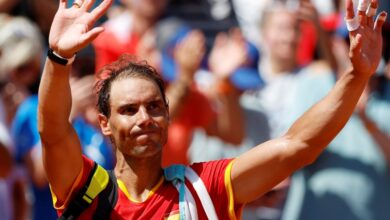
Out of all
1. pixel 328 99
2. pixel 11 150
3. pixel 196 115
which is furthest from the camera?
pixel 196 115

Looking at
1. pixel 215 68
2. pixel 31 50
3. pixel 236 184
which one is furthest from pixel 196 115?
pixel 236 184

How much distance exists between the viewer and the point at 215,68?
8.16 meters

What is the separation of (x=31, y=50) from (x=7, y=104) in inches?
15.6

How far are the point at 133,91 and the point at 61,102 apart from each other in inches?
13.4

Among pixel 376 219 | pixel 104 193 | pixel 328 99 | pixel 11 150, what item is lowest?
pixel 376 219

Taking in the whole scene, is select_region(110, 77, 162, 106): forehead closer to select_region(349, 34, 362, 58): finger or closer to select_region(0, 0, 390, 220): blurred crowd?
select_region(349, 34, 362, 58): finger

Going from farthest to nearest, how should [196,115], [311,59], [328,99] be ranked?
[311,59]
[196,115]
[328,99]

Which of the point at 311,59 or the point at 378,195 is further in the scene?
the point at 311,59

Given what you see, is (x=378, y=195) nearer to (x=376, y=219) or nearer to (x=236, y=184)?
(x=376, y=219)

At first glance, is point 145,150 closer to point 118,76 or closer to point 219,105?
point 118,76

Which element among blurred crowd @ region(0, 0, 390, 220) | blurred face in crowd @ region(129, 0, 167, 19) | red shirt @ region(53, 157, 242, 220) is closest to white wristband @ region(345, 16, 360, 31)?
red shirt @ region(53, 157, 242, 220)

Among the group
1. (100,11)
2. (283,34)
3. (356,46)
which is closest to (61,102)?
(100,11)

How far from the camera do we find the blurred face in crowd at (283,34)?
8742 millimetres

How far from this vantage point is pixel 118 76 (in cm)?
504
